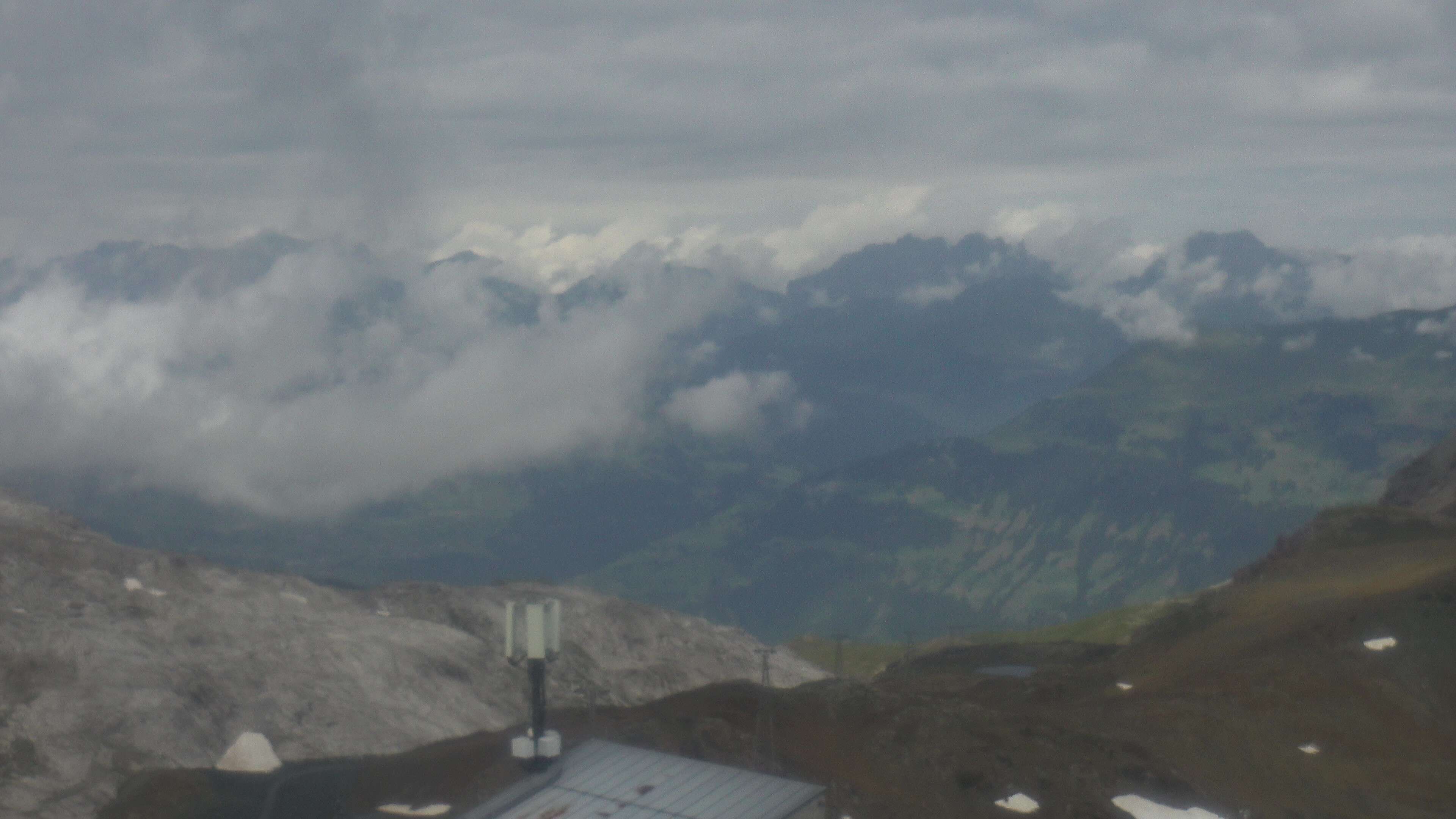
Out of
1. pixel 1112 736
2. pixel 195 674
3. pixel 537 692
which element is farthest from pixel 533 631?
pixel 195 674

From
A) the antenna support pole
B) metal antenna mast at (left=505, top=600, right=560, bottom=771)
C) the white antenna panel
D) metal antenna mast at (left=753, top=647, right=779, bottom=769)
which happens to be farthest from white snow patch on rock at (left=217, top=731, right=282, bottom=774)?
the white antenna panel

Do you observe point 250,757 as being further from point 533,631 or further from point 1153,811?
point 1153,811

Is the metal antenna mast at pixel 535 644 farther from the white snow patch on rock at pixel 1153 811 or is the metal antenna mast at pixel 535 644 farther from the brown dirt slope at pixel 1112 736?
the white snow patch on rock at pixel 1153 811

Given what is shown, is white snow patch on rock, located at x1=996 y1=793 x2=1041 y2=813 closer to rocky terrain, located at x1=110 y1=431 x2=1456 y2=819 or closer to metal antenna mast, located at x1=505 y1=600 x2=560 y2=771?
rocky terrain, located at x1=110 y1=431 x2=1456 y2=819

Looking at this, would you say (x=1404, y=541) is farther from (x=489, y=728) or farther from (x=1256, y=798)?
(x=489, y=728)

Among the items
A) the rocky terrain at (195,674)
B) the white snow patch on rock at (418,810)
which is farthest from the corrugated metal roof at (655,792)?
the rocky terrain at (195,674)

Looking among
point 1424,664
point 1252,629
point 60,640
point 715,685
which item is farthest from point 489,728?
point 1424,664
